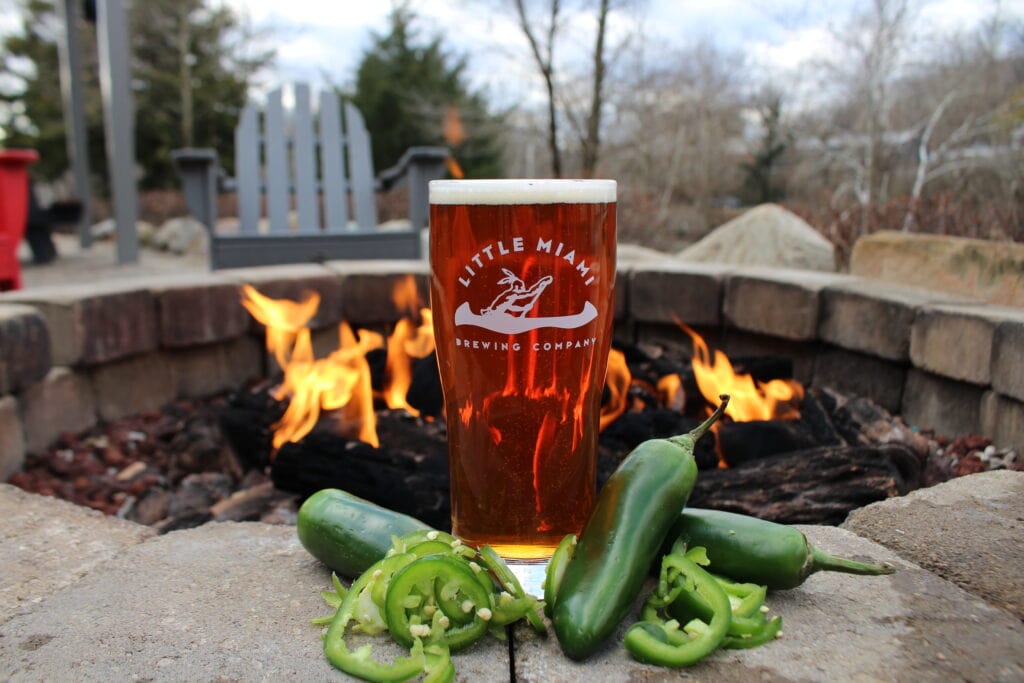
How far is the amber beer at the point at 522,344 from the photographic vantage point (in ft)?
4.41

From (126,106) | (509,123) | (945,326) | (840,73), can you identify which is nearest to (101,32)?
(126,106)

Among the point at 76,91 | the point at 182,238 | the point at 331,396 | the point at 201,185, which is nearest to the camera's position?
the point at 331,396

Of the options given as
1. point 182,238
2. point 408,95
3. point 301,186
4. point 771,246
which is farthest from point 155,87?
point 771,246

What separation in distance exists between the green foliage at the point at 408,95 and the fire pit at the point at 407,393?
18.0 m

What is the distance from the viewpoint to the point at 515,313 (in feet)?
4.47

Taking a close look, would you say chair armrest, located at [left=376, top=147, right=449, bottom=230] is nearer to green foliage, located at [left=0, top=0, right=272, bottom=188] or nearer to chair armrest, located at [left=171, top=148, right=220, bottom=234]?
chair armrest, located at [left=171, top=148, right=220, bottom=234]

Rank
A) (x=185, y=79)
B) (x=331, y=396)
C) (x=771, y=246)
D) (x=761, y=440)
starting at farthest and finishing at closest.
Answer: (x=185, y=79) → (x=771, y=246) → (x=331, y=396) → (x=761, y=440)

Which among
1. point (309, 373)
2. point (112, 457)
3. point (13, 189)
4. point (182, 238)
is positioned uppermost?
point (13, 189)

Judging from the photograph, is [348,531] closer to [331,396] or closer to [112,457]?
[331,396]

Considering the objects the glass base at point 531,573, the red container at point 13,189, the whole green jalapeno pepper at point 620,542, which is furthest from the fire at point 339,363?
the red container at point 13,189

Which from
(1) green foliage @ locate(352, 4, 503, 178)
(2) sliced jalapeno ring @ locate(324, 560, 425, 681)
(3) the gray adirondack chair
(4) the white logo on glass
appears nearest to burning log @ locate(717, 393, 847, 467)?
(4) the white logo on glass

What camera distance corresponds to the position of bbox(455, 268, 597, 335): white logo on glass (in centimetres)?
135

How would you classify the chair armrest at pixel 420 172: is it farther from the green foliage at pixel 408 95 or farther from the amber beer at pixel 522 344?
the green foliage at pixel 408 95

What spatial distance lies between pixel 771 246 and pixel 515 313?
4.71 meters
